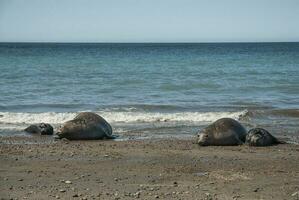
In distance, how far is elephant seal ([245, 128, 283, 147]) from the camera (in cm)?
1205

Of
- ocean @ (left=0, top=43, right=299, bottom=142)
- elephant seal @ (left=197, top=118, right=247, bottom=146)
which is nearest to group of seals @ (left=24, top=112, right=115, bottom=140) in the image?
ocean @ (left=0, top=43, right=299, bottom=142)

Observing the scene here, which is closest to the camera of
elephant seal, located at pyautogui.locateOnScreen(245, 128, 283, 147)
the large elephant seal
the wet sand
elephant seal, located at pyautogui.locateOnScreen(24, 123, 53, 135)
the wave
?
the wet sand

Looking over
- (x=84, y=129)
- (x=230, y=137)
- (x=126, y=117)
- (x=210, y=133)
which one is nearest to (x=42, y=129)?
(x=84, y=129)

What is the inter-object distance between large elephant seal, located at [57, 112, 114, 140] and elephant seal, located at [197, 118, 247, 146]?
2.45m

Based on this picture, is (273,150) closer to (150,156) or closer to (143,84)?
(150,156)

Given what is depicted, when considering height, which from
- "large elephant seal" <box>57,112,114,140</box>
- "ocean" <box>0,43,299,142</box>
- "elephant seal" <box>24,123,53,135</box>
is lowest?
"ocean" <box>0,43,299,142</box>

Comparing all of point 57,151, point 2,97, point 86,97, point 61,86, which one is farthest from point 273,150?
point 61,86

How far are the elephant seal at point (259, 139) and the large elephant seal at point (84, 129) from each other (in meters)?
3.43

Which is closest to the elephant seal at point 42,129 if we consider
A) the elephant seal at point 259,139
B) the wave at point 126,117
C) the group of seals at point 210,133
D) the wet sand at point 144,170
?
the group of seals at point 210,133

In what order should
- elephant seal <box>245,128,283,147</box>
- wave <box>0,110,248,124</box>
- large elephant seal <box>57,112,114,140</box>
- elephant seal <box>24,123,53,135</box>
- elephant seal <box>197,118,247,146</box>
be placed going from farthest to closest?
1. wave <box>0,110,248,124</box>
2. elephant seal <box>24,123,53,135</box>
3. large elephant seal <box>57,112,114,140</box>
4. elephant seal <box>197,118,247,146</box>
5. elephant seal <box>245,128,283,147</box>

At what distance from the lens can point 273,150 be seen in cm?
1153

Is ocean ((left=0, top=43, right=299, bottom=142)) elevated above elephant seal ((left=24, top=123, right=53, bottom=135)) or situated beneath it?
situated beneath

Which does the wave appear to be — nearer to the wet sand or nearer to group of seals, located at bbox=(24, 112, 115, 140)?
group of seals, located at bbox=(24, 112, 115, 140)

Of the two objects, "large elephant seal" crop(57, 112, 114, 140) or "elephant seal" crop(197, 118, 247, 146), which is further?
"large elephant seal" crop(57, 112, 114, 140)
